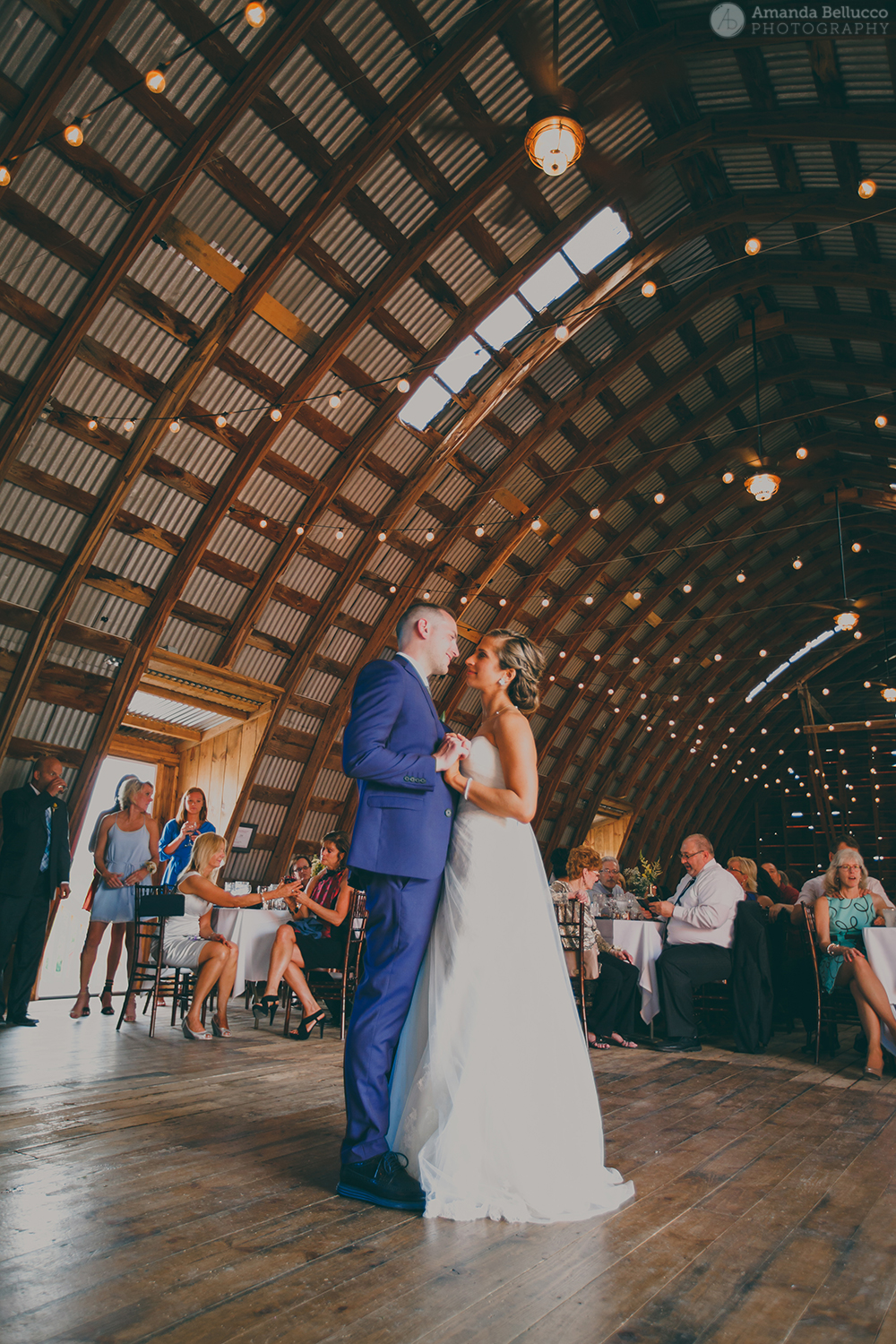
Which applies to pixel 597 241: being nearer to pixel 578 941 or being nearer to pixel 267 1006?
pixel 578 941

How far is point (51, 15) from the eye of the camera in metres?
5.86

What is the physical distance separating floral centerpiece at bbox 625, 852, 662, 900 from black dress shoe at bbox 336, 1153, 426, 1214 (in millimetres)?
11560

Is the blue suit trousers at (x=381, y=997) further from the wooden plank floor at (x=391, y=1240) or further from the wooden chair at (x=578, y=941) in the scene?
the wooden chair at (x=578, y=941)

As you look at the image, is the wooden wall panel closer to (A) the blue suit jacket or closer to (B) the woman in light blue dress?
(B) the woman in light blue dress

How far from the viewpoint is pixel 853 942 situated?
5105 mm

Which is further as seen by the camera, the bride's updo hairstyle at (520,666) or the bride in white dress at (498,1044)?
the bride's updo hairstyle at (520,666)

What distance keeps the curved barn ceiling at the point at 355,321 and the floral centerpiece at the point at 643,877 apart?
4416 millimetres

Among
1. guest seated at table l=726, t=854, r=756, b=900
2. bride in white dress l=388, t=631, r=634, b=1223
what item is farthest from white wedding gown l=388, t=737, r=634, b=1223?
guest seated at table l=726, t=854, r=756, b=900

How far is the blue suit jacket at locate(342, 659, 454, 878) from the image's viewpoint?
7.66 ft

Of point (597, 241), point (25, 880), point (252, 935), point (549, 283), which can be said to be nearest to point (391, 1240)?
point (252, 935)

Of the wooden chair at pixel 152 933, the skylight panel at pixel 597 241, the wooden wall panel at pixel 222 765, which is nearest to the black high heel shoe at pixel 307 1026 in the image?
the wooden chair at pixel 152 933

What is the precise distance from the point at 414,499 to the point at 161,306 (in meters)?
4.29

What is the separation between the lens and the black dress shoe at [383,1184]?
7.13ft

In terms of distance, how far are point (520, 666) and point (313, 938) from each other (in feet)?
12.9
